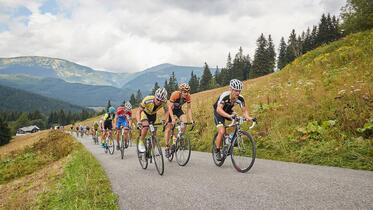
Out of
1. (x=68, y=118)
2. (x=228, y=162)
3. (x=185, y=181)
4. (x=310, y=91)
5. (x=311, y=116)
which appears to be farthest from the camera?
(x=68, y=118)

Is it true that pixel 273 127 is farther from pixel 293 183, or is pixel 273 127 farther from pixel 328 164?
pixel 293 183

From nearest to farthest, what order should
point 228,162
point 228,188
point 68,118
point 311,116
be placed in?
point 228,188, point 228,162, point 311,116, point 68,118

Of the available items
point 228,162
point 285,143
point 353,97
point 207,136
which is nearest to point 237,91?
point 228,162

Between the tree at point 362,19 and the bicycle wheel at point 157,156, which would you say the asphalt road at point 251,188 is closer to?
the bicycle wheel at point 157,156

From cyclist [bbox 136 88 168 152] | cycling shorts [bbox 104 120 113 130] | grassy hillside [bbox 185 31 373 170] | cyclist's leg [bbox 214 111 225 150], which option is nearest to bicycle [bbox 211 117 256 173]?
cyclist's leg [bbox 214 111 225 150]

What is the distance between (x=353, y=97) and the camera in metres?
11.8

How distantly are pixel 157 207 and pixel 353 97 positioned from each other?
930 centimetres

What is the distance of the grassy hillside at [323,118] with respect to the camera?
942cm

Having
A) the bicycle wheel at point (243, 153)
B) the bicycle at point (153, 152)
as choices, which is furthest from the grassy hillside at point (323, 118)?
the bicycle at point (153, 152)

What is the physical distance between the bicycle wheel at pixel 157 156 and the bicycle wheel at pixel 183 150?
1.11m

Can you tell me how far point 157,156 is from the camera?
30.0 feet

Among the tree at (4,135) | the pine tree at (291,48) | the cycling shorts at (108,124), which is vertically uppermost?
the pine tree at (291,48)

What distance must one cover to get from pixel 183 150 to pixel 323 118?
5373mm

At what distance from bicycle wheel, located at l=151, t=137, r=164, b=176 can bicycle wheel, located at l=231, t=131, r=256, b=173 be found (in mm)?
1958
